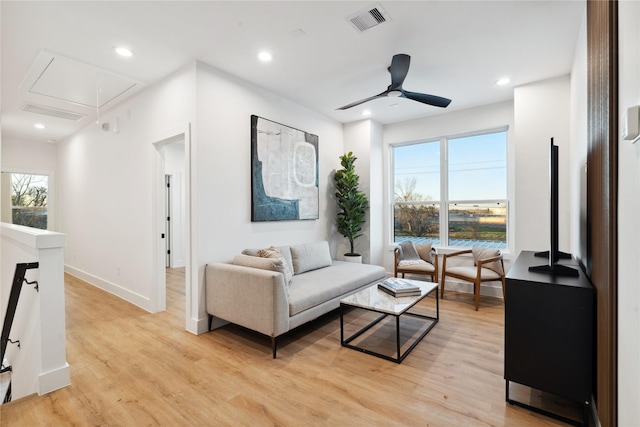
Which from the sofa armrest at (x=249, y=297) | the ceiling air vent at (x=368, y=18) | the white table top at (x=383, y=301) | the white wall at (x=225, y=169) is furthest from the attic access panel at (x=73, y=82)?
the white table top at (x=383, y=301)

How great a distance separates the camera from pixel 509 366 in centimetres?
191

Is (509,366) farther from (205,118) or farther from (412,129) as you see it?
(412,129)

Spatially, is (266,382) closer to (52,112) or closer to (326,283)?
(326,283)

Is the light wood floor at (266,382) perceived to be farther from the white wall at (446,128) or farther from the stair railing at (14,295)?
the white wall at (446,128)

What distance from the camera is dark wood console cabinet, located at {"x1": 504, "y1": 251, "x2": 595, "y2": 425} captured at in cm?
172

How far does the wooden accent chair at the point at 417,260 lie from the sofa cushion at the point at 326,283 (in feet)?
1.29

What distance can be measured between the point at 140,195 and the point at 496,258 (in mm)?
4608

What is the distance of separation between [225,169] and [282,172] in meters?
0.88

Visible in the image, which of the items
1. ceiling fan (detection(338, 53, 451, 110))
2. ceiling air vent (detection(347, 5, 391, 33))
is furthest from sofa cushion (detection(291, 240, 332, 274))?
ceiling air vent (detection(347, 5, 391, 33))

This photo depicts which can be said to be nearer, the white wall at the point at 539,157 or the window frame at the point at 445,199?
the white wall at the point at 539,157

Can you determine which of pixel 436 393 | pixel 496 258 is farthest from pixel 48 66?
pixel 496 258

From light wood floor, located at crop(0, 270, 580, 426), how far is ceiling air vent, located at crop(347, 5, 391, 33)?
2.82 m

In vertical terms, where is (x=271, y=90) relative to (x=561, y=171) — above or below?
above
